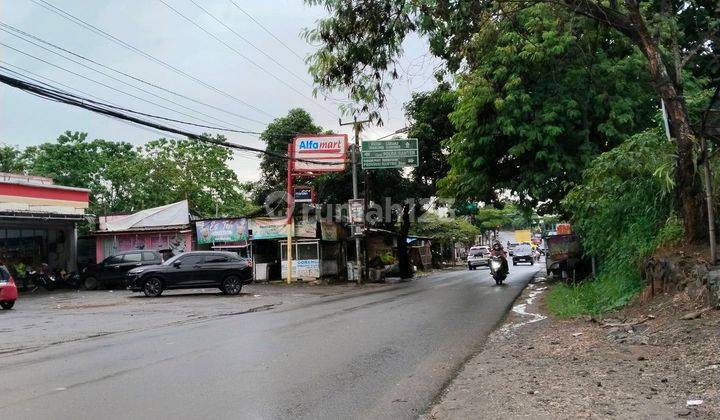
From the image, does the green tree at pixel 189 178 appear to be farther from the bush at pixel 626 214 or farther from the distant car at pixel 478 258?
the bush at pixel 626 214

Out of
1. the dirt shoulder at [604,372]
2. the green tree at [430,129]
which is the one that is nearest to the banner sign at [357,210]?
the green tree at [430,129]

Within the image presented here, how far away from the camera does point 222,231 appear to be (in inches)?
1273

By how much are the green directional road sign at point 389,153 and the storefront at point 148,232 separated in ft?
34.0

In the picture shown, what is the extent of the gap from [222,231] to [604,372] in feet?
89.7

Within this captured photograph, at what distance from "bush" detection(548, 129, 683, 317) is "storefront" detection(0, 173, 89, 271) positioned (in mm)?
22278

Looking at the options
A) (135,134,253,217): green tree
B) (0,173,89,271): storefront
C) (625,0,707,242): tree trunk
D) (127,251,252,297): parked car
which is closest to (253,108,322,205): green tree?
(135,134,253,217): green tree

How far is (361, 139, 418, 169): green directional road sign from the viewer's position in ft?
96.7

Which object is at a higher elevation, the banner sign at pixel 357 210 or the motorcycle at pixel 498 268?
the banner sign at pixel 357 210

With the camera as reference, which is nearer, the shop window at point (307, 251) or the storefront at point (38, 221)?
the storefront at point (38, 221)

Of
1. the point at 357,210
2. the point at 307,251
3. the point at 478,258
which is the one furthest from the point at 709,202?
the point at 478,258

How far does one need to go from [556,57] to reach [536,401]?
51.4 ft

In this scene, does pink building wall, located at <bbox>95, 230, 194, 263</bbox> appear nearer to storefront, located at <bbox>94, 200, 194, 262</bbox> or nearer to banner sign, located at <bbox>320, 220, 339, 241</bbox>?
storefront, located at <bbox>94, 200, 194, 262</bbox>

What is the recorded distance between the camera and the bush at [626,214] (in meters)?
12.1

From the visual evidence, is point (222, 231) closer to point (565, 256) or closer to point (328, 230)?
point (328, 230)
